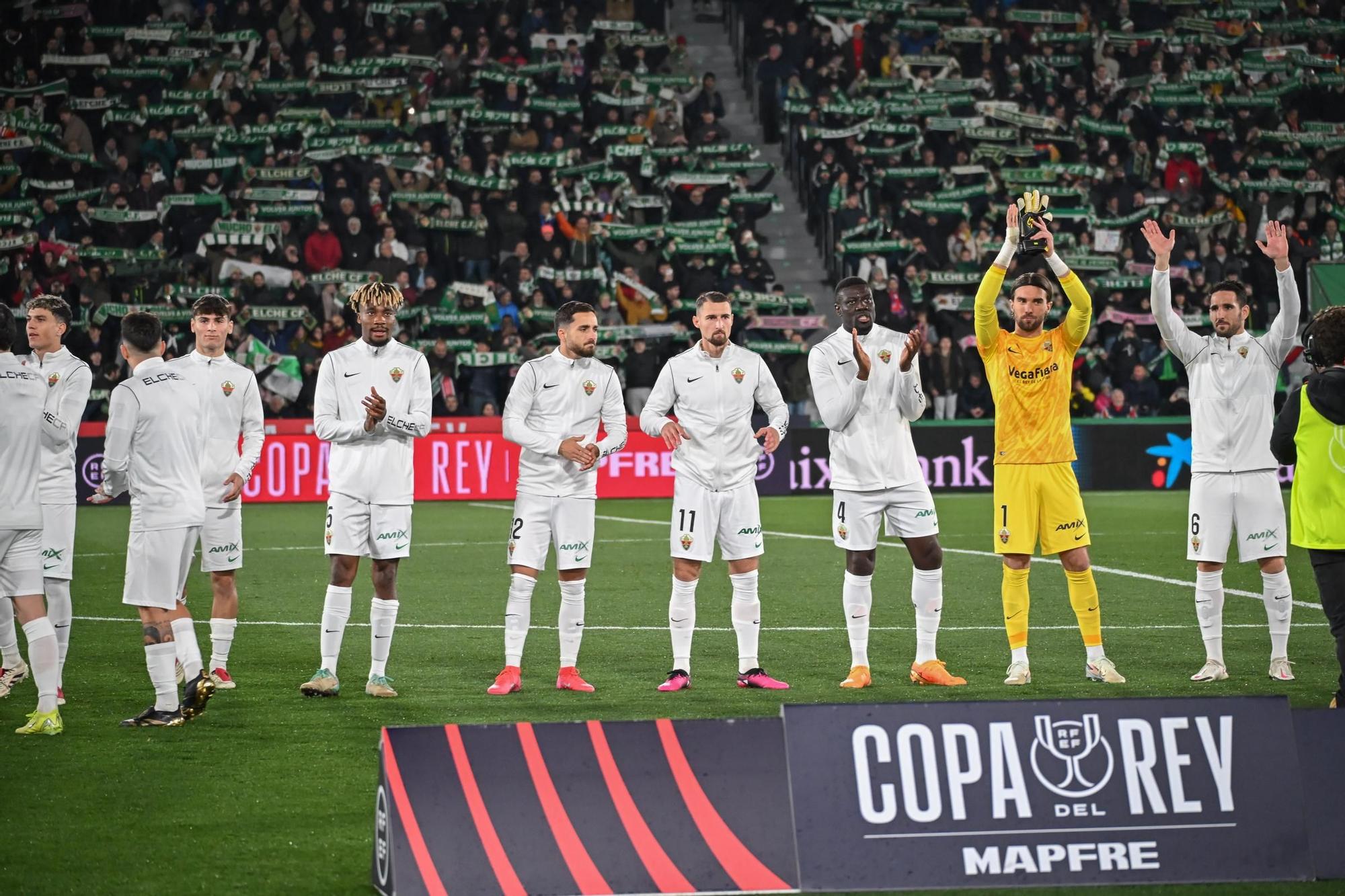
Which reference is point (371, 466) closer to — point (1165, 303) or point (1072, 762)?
point (1165, 303)

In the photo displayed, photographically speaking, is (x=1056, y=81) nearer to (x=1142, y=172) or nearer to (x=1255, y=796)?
(x=1142, y=172)

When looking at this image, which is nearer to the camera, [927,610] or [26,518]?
[26,518]

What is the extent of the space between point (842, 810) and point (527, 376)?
15.5ft

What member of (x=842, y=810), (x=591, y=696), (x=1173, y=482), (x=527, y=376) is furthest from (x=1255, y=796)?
(x=1173, y=482)

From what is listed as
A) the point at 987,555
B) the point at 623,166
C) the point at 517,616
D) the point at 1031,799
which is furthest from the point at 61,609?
the point at 623,166

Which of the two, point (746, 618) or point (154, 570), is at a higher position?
point (154, 570)

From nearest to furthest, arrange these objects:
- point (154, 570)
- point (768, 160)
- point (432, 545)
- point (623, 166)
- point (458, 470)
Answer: point (154, 570) < point (432, 545) < point (458, 470) < point (623, 166) < point (768, 160)

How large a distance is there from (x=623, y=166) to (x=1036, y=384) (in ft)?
65.5

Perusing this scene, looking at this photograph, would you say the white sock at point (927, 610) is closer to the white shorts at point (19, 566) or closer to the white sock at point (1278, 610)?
the white sock at point (1278, 610)

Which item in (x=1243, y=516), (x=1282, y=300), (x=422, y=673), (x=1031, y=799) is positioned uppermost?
(x=1282, y=300)

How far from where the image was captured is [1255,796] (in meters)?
4.77

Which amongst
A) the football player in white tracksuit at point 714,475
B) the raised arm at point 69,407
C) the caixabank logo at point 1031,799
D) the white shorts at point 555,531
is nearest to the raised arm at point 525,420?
the white shorts at point 555,531

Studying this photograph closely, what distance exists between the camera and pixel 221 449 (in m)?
9.04

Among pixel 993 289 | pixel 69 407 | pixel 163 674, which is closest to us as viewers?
pixel 163 674
